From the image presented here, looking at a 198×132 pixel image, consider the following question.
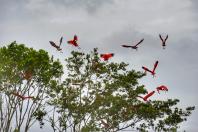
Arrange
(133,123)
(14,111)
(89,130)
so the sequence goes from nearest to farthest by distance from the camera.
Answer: (14,111), (89,130), (133,123)

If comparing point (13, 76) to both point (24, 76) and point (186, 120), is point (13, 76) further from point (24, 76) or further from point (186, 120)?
point (186, 120)

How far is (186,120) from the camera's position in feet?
118

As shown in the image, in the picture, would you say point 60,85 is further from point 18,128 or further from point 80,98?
point 18,128

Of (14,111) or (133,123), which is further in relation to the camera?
(133,123)

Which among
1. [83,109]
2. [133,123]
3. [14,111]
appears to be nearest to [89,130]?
[83,109]

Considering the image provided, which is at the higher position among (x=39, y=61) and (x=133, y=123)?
(x=39, y=61)

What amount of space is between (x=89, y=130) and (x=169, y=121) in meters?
7.95

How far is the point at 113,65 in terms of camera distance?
3388 centimetres

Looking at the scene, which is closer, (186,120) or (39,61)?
(39,61)

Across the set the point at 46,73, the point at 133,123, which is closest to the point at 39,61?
the point at 46,73

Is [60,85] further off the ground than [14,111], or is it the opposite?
[60,85]

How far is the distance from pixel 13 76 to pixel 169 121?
15149mm

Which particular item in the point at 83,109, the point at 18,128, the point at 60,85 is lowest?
the point at 18,128

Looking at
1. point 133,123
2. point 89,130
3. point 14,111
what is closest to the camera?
point 14,111
